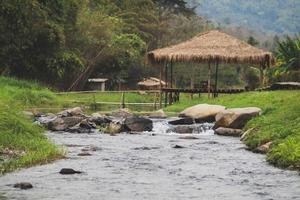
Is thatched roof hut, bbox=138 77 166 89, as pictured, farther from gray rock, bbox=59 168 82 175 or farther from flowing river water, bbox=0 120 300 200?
gray rock, bbox=59 168 82 175

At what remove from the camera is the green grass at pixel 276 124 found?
45.5ft

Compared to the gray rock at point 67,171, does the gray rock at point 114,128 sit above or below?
above

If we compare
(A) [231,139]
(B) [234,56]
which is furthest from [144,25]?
(A) [231,139]

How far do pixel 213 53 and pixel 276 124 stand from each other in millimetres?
14355

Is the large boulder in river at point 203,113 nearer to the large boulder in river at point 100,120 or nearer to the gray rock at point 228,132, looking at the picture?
the gray rock at point 228,132

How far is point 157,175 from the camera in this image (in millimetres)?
12461

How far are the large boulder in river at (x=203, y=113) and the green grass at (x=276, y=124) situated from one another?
1.37 meters

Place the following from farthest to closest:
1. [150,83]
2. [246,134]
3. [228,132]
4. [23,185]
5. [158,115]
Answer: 1. [150,83]
2. [158,115]
3. [228,132]
4. [246,134]
5. [23,185]

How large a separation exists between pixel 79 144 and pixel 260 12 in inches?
6181

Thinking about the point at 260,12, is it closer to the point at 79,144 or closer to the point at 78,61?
the point at 78,61

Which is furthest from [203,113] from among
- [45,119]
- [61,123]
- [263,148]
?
[263,148]

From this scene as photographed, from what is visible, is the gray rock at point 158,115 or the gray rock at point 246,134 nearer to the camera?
the gray rock at point 246,134

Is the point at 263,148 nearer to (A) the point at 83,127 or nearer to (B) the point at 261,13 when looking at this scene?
(A) the point at 83,127


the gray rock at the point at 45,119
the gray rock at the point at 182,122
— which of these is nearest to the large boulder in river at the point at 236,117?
the gray rock at the point at 182,122
